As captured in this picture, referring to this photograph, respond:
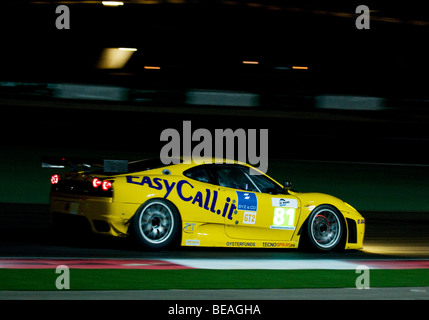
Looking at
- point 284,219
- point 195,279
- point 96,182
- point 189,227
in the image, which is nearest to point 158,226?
point 189,227

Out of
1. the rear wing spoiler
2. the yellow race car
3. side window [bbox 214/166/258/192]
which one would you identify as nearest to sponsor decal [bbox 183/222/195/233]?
the yellow race car

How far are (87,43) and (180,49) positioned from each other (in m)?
3.20

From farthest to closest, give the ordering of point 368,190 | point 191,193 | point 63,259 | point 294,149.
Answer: point 294,149 < point 368,190 < point 191,193 < point 63,259

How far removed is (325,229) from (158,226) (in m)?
2.44

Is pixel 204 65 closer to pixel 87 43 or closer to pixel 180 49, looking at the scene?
pixel 180 49

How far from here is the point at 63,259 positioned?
851 centimetres

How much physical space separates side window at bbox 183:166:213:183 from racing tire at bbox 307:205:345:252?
1506 mm

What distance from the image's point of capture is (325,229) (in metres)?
10.3

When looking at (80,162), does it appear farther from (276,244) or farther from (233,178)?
(276,244)

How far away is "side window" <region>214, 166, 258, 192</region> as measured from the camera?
980 cm

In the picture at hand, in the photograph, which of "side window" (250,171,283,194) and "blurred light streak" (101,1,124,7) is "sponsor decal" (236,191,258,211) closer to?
"side window" (250,171,283,194)

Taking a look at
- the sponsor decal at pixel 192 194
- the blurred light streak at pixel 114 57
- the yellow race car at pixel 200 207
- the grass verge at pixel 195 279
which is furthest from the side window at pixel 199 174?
the blurred light streak at pixel 114 57

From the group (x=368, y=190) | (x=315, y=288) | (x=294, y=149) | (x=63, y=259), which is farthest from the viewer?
(x=294, y=149)
